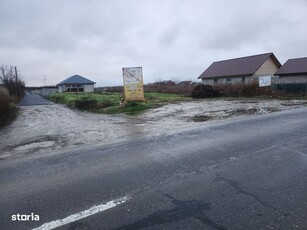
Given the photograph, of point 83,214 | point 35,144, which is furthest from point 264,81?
→ point 83,214

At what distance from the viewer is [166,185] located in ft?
14.3

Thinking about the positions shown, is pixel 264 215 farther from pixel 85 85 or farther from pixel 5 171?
pixel 85 85

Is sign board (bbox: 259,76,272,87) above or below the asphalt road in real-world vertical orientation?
above

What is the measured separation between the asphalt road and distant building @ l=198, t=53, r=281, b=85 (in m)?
33.2

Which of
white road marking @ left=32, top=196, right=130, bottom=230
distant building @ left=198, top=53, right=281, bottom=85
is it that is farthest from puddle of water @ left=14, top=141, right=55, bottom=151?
distant building @ left=198, top=53, right=281, bottom=85

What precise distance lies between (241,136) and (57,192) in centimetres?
563

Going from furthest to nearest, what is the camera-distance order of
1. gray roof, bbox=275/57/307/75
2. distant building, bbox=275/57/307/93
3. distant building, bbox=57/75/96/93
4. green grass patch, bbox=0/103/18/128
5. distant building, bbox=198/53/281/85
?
distant building, bbox=57/75/96/93, distant building, bbox=198/53/281/85, gray roof, bbox=275/57/307/75, distant building, bbox=275/57/307/93, green grass patch, bbox=0/103/18/128

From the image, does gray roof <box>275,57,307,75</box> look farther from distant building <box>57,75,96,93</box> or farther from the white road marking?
distant building <box>57,75,96,93</box>

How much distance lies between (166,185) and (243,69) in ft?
137

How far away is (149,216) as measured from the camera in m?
3.40

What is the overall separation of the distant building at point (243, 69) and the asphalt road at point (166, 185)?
33.2m

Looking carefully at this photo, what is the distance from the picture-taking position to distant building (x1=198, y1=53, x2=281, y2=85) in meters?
41.0

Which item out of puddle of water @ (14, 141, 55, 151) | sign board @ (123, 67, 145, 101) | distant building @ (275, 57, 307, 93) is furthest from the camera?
distant building @ (275, 57, 307, 93)

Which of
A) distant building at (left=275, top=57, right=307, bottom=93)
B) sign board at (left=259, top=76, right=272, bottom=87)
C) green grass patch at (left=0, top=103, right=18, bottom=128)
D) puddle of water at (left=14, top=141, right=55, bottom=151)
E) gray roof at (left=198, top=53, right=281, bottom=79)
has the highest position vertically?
gray roof at (left=198, top=53, right=281, bottom=79)
